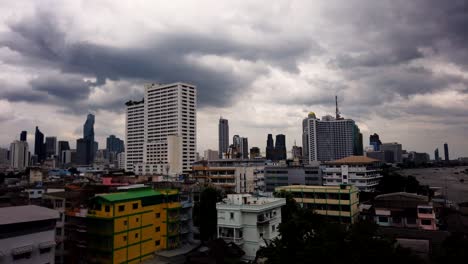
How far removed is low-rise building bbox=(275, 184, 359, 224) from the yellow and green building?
2326cm

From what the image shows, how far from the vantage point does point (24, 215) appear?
28.3 metres

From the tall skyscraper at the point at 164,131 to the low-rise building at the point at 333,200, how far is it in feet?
306

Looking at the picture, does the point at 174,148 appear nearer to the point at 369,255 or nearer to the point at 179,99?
the point at 179,99

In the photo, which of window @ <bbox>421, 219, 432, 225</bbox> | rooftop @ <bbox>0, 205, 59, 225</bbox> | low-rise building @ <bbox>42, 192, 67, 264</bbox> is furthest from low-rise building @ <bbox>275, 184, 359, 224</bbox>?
rooftop @ <bbox>0, 205, 59, 225</bbox>

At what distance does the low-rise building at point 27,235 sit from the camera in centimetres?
2611

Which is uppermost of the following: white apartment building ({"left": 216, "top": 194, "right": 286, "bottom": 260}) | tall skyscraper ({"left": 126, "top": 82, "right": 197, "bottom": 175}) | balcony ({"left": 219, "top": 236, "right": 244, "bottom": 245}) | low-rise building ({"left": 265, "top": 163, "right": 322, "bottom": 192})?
tall skyscraper ({"left": 126, "top": 82, "right": 197, "bottom": 175})

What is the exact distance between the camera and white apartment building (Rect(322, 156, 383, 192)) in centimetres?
7996

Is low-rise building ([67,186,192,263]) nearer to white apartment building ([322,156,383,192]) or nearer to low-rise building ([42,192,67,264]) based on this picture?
low-rise building ([42,192,67,264])

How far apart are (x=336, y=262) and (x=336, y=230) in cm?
267

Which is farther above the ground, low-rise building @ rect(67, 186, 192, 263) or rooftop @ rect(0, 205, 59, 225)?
rooftop @ rect(0, 205, 59, 225)

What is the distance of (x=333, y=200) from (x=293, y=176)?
116 ft

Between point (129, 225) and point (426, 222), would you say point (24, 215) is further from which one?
point (426, 222)

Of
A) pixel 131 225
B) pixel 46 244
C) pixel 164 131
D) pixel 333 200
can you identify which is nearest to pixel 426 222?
pixel 333 200

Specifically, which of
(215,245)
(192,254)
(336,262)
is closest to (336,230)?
(336,262)
